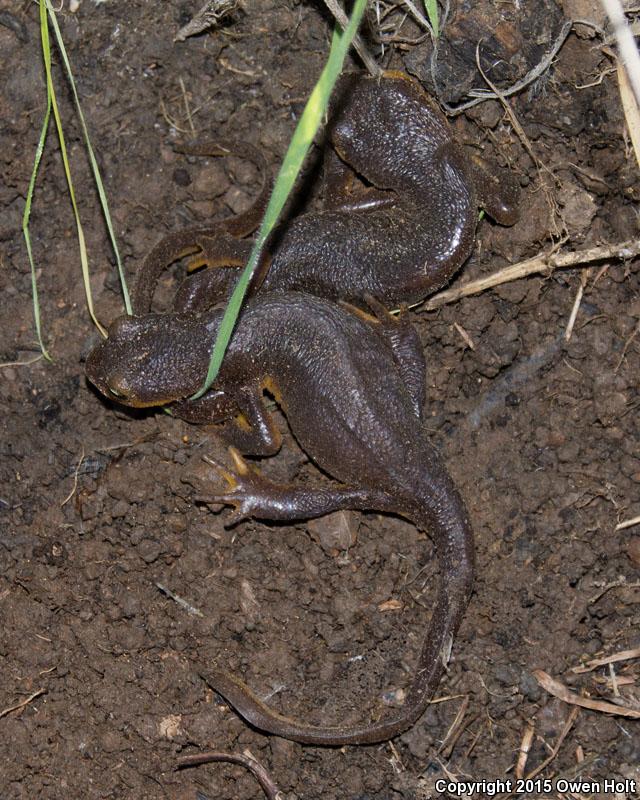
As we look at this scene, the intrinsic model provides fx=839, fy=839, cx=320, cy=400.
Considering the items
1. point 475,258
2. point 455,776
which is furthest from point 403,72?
point 455,776

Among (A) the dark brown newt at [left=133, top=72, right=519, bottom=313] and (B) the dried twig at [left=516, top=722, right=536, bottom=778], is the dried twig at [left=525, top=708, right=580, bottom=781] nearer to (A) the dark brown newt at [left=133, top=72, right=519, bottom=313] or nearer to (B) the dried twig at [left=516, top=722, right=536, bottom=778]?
(B) the dried twig at [left=516, top=722, right=536, bottom=778]

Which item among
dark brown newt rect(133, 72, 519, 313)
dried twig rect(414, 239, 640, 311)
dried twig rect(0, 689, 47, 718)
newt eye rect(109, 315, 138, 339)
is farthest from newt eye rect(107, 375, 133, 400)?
dried twig rect(414, 239, 640, 311)

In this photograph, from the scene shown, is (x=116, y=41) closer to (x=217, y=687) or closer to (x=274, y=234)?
(x=274, y=234)

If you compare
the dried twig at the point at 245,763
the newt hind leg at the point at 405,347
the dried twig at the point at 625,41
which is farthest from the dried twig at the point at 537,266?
the dried twig at the point at 245,763

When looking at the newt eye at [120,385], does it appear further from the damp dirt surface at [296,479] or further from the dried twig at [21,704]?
the dried twig at [21,704]

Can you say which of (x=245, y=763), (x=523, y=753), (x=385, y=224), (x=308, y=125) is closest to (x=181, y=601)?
(x=245, y=763)

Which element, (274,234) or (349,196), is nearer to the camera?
(274,234)
